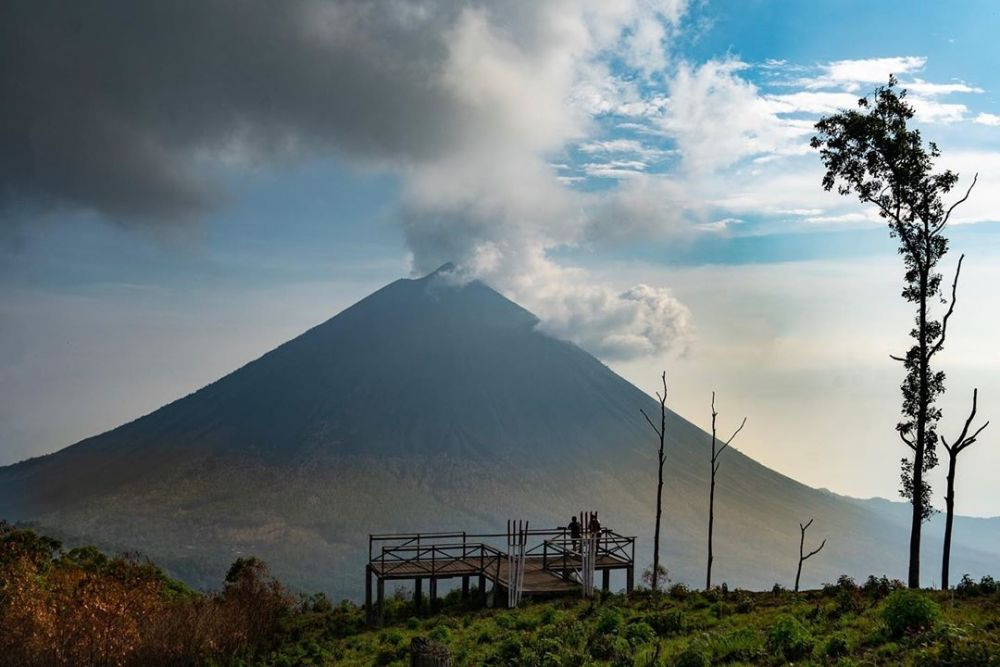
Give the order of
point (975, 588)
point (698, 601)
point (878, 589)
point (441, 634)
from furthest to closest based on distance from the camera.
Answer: point (698, 601) < point (441, 634) < point (878, 589) < point (975, 588)

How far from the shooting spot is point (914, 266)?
27.8 metres

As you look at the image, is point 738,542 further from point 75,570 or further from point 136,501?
point 75,570

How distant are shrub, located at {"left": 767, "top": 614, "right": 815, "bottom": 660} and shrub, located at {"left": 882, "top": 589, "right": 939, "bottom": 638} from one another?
5.01 feet

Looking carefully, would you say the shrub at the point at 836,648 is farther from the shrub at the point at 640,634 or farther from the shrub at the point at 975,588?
the shrub at the point at 975,588

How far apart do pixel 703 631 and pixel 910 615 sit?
5129mm

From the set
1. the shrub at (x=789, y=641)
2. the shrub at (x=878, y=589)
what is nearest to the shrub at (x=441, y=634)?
the shrub at (x=789, y=641)

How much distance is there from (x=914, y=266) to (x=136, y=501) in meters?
178

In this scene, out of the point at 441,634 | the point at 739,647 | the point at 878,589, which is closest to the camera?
the point at 739,647

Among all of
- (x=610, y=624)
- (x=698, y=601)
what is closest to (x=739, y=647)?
(x=610, y=624)

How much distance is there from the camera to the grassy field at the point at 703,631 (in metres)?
15.5

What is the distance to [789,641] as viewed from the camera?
16.2 metres

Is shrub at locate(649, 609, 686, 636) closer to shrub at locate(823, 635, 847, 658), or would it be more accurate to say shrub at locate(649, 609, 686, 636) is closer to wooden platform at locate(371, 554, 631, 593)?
shrub at locate(823, 635, 847, 658)

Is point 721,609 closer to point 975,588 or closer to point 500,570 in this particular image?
point 975,588

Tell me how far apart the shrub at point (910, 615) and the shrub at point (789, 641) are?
1.53 metres
